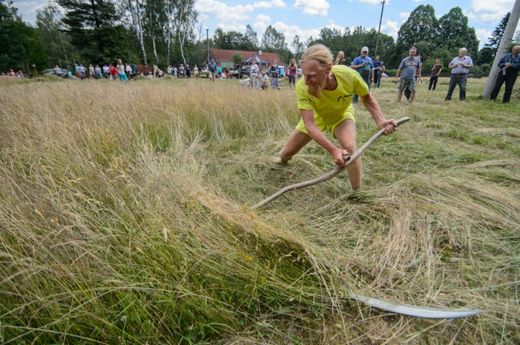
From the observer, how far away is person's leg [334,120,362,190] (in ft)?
7.45

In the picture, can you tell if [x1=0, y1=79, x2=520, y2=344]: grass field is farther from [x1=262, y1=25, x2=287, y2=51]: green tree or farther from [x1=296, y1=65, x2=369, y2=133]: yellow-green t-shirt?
[x1=262, y1=25, x2=287, y2=51]: green tree

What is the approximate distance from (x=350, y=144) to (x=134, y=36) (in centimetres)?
3862

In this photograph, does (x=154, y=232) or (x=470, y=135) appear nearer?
(x=154, y=232)

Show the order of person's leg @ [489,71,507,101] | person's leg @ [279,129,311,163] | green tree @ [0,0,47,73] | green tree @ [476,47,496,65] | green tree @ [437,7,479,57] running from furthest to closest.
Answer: green tree @ [437,7,479,57] < green tree @ [476,47,496,65] < green tree @ [0,0,47,73] < person's leg @ [489,71,507,101] < person's leg @ [279,129,311,163]

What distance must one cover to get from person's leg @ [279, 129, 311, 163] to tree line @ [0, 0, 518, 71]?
28684 millimetres

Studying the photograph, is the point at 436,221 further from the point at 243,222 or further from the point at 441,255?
the point at 243,222

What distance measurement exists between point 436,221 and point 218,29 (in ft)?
299

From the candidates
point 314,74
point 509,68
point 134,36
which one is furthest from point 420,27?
point 314,74

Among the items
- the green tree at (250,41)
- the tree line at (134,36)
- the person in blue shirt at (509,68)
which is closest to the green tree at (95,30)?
the tree line at (134,36)

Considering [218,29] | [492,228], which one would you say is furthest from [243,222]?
[218,29]

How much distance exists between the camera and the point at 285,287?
1.31 metres

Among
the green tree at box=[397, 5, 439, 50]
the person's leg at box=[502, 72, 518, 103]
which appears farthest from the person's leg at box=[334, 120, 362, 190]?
the green tree at box=[397, 5, 439, 50]

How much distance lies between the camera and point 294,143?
2.87m

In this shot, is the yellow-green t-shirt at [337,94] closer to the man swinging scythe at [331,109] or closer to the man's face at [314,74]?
the man swinging scythe at [331,109]
